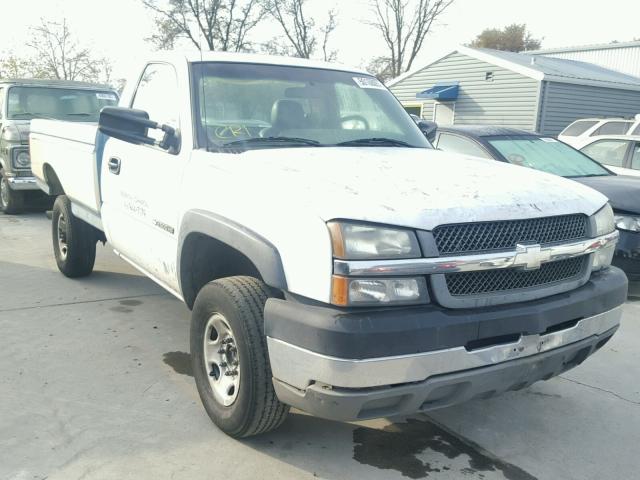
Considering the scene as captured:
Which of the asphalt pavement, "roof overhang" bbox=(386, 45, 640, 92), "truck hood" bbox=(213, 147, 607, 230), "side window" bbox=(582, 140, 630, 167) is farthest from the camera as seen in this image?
"roof overhang" bbox=(386, 45, 640, 92)

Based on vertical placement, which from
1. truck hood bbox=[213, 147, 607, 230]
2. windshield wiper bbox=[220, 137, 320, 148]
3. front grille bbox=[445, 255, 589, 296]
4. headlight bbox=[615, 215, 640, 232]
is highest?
windshield wiper bbox=[220, 137, 320, 148]

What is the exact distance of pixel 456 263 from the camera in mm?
2416

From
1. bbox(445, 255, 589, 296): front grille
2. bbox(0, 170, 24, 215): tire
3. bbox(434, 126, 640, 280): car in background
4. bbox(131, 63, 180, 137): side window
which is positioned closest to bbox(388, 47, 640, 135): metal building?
bbox(434, 126, 640, 280): car in background

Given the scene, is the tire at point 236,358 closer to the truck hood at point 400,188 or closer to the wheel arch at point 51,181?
the truck hood at point 400,188

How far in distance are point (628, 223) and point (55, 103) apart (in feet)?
26.8

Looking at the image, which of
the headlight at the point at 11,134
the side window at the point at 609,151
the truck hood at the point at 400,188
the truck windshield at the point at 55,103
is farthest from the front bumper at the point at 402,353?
the truck windshield at the point at 55,103

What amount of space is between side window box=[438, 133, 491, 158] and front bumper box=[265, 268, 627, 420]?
413 cm

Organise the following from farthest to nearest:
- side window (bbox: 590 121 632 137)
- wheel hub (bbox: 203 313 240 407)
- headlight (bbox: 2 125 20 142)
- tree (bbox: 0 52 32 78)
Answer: tree (bbox: 0 52 32 78), side window (bbox: 590 121 632 137), headlight (bbox: 2 125 20 142), wheel hub (bbox: 203 313 240 407)

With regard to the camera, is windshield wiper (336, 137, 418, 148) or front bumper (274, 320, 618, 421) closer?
front bumper (274, 320, 618, 421)

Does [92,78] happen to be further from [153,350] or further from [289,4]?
[153,350]

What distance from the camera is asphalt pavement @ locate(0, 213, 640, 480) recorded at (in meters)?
2.82

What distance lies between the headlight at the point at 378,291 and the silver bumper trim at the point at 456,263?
3 cm

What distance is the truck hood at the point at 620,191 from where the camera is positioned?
19.0 ft

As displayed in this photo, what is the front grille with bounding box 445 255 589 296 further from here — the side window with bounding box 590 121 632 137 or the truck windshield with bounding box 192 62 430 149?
the side window with bounding box 590 121 632 137
